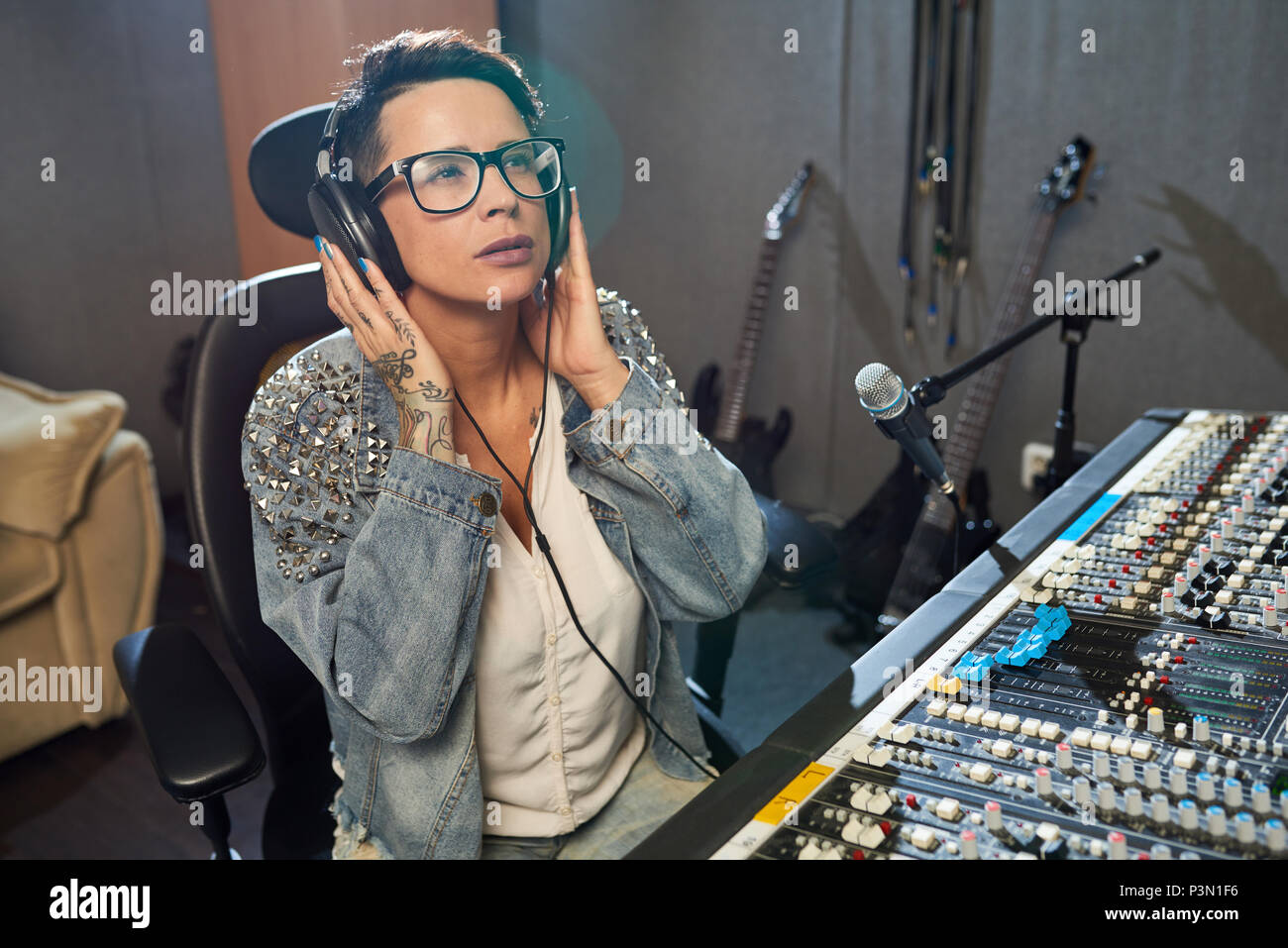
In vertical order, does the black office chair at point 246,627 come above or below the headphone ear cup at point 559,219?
below

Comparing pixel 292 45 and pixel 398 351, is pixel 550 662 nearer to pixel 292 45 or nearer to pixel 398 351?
pixel 398 351

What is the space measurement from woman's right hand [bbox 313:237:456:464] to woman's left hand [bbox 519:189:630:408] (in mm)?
169

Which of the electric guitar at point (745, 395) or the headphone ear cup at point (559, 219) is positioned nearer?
the headphone ear cup at point (559, 219)

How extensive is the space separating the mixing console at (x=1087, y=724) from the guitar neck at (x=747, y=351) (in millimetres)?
1666

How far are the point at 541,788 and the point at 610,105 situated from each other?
2.32 meters

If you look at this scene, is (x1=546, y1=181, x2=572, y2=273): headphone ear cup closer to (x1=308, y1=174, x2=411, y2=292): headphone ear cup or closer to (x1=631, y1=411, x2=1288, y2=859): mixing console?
(x1=308, y1=174, x2=411, y2=292): headphone ear cup

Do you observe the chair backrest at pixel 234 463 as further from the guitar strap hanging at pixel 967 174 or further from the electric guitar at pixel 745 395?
the guitar strap hanging at pixel 967 174

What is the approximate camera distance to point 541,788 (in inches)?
41.8

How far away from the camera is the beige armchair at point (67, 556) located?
78.1 inches

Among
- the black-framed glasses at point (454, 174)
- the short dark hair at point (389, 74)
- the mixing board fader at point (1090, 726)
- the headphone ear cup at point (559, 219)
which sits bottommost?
the mixing board fader at point (1090, 726)

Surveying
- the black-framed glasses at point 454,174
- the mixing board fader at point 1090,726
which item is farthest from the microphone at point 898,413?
the black-framed glasses at point 454,174

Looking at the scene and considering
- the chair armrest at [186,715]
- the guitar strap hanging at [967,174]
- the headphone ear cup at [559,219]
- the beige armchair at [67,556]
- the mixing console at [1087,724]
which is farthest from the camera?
the guitar strap hanging at [967,174]
